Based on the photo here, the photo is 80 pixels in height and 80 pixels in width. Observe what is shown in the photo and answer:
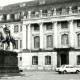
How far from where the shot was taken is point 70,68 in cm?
4894

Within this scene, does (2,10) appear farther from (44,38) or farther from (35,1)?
(44,38)

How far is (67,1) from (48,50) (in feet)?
43.3

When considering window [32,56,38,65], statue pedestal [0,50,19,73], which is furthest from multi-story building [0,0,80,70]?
statue pedestal [0,50,19,73]

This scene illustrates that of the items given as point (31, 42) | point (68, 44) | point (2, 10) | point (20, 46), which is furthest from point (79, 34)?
point (2, 10)

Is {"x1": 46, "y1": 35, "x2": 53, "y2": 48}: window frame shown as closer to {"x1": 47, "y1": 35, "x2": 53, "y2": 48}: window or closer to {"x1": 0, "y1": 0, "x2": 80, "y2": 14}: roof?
{"x1": 47, "y1": 35, "x2": 53, "y2": 48}: window

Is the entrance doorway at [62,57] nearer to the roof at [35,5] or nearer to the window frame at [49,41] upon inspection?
the window frame at [49,41]

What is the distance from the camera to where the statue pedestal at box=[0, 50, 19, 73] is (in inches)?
1309

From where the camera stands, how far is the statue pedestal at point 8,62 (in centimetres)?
3326

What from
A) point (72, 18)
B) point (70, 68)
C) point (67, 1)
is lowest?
point (70, 68)

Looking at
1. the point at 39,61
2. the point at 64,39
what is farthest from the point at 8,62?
the point at 39,61

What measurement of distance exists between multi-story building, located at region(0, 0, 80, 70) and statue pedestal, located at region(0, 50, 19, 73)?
32.8m

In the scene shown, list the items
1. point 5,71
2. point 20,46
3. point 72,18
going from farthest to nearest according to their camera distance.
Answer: point 20,46 < point 72,18 < point 5,71

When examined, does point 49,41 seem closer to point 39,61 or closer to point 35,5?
point 39,61

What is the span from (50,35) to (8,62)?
37518 mm
